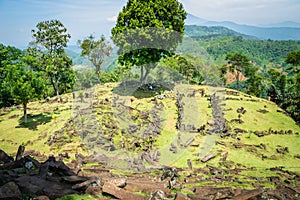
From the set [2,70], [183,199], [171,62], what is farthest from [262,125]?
[2,70]

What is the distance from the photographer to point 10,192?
5.94m

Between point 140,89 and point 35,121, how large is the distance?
11454 millimetres

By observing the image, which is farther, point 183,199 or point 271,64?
point 271,64

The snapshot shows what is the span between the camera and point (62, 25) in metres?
28.1

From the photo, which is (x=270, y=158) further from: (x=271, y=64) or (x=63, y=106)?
(x=271, y=64)

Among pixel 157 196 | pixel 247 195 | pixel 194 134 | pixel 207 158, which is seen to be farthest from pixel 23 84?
pixel 247 195

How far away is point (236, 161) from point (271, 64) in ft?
417

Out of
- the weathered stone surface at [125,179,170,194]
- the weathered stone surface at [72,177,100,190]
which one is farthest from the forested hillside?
the weathered stone surface at [72,177,100,190]

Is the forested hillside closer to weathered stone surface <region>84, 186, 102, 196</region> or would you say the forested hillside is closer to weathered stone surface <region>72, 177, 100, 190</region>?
weathered stone surface <region>72, 177, 100, 190</region>

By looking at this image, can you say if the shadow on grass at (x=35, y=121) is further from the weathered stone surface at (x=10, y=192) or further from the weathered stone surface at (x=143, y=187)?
the weathered stone surface at (x=10, y=192)

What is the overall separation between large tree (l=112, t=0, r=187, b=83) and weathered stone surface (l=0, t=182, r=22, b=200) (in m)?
17.6

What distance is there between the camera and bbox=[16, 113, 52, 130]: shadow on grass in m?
19.0

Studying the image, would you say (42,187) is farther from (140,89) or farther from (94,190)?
(140,89)

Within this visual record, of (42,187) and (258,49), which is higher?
(258,49)
